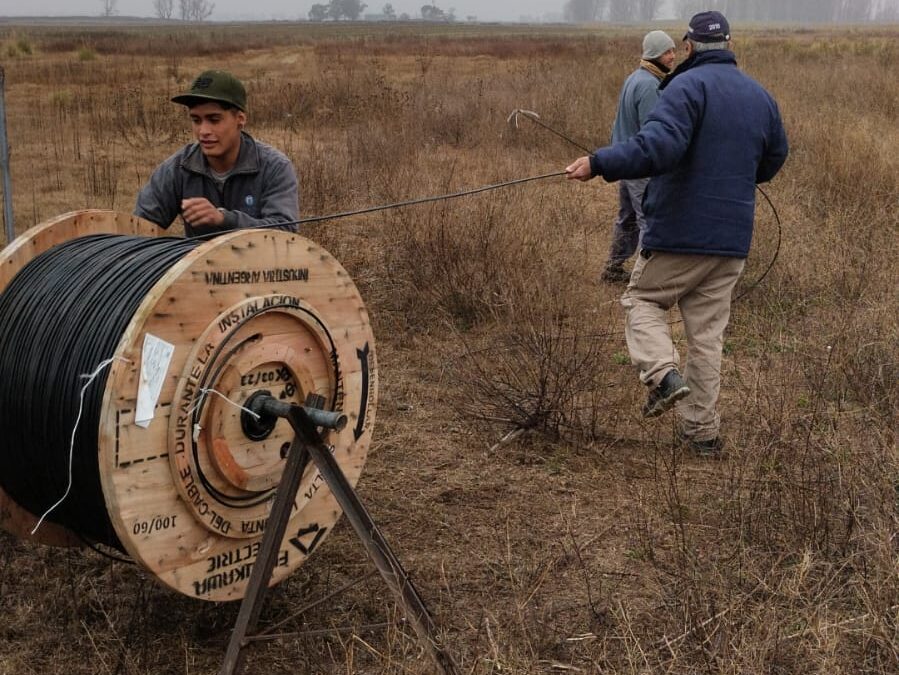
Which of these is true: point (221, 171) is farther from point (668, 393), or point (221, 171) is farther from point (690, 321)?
point (690, 321)

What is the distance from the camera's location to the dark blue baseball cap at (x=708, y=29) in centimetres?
520

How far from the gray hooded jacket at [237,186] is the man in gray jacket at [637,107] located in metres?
3.97

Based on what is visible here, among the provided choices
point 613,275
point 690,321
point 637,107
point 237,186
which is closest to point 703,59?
point 690,321

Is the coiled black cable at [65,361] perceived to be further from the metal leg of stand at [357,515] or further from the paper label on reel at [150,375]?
the metal leg of stand at [357,515]

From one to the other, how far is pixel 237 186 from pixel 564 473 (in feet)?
7.15

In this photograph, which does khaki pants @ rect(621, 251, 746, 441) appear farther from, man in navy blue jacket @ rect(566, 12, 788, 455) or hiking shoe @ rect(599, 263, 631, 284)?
hiking shoe @ rect(599, 263, 631, 284)

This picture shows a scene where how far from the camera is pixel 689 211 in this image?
5121mm

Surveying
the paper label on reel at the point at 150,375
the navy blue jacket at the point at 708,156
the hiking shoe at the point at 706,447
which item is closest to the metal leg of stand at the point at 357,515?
the paper label on reel at the point at 150,375

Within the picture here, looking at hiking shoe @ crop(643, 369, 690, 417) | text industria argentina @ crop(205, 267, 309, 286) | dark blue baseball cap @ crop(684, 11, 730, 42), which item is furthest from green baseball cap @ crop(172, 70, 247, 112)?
hiking shoe @ crop(643, 369, 690, 417)

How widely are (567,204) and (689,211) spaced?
225 inches

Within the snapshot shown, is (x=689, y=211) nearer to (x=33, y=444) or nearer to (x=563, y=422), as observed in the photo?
(x=563, y=422)

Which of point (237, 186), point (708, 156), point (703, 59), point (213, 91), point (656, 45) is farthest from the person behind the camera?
point (656, 45)

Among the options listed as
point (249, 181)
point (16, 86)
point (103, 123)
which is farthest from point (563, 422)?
point (16, 86)

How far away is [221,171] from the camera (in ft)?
15.0
